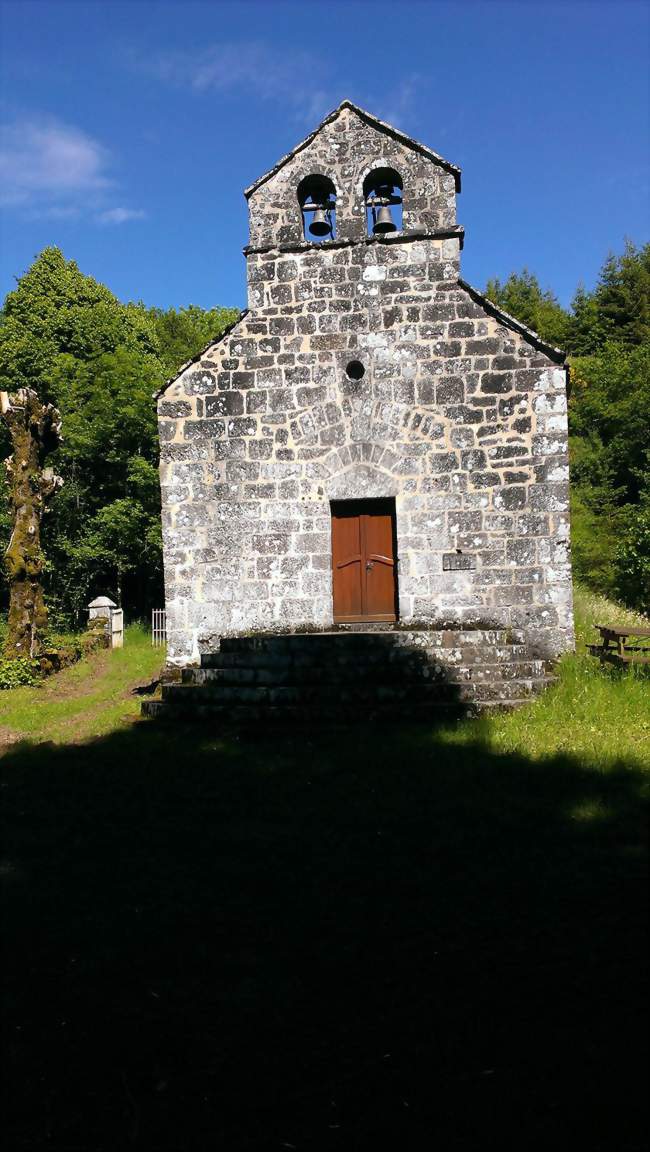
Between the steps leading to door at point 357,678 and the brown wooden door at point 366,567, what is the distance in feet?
2.94

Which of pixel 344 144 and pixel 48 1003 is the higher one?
pixel 344 144

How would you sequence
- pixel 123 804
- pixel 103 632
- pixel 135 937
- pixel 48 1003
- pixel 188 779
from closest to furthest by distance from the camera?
pixel 48 1003 → pixel 135 937 → pixel 123 804 → pixel 188 779 → pixel 103 632

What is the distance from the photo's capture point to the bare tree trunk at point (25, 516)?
15.6 metres

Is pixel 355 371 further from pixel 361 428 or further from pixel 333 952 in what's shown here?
pixel 333 952

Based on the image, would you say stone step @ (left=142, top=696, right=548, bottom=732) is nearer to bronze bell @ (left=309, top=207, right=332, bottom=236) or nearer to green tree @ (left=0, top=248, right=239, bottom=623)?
bronze bell @ (left=309, top=207, right=332, bottom=236)

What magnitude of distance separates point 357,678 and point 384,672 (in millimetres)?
317

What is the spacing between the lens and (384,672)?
8758mm

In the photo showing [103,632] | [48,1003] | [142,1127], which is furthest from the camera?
[103,632]

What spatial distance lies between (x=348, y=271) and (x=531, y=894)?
28.5 feet

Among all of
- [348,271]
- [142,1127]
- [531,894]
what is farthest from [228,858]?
[348,271]

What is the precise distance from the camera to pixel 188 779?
6.47 m

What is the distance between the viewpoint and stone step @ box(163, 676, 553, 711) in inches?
329

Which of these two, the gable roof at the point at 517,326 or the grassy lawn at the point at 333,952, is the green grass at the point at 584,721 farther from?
the gable roof at the point at 517,326

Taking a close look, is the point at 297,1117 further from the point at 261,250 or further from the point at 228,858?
the point at 261,250
